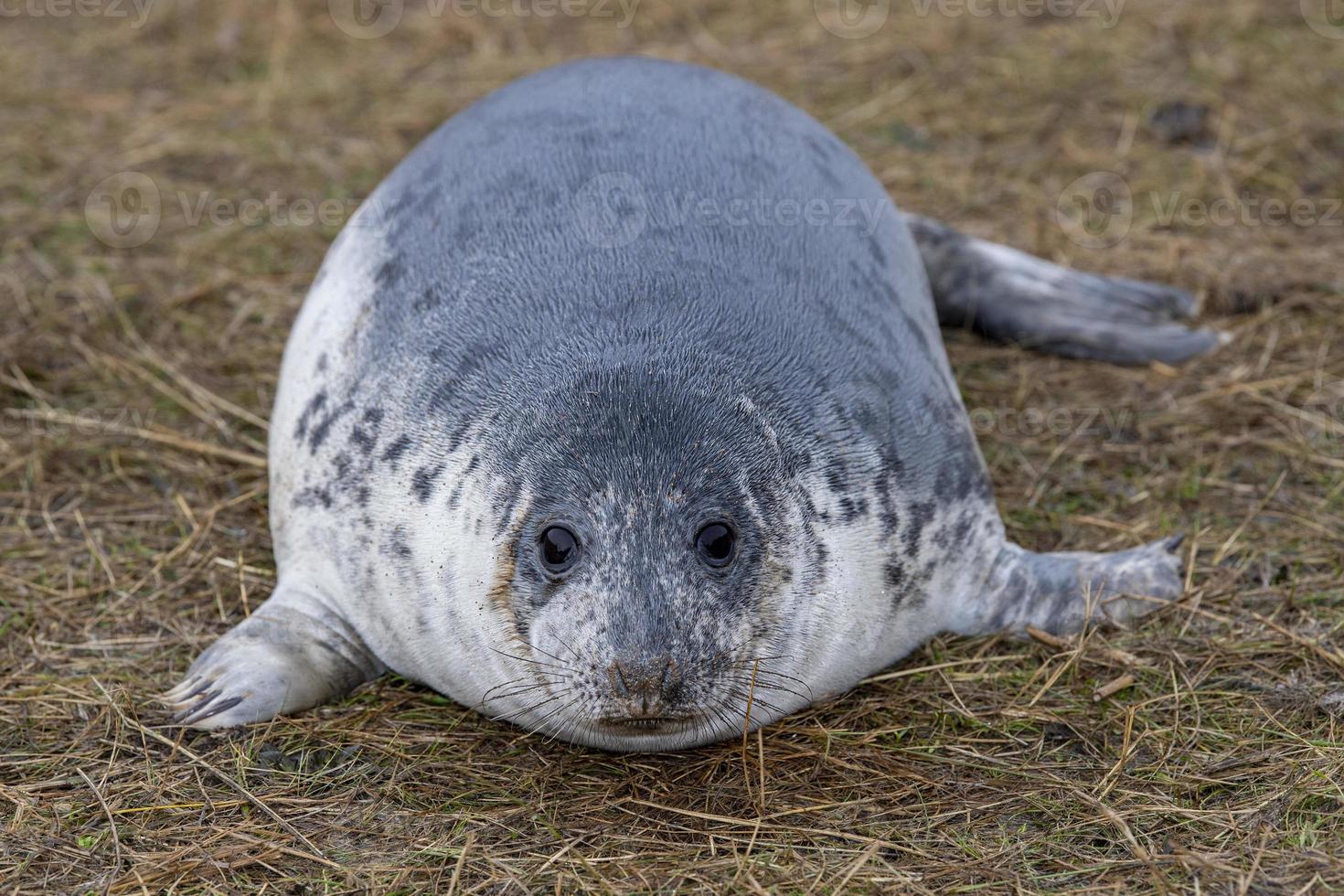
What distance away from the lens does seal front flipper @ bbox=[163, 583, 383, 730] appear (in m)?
3.07

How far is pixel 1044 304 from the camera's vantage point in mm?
4641

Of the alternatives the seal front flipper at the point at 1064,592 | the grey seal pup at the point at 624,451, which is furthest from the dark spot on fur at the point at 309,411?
the seal front flipper at the point at 1064,592

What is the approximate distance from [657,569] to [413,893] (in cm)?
70

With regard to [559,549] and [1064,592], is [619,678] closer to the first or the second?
[559,549]

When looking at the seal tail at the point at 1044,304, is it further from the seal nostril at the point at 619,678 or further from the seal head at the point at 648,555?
the seal nostril at the point at 619,678

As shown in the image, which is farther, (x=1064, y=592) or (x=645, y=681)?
(x=1064, y=592)

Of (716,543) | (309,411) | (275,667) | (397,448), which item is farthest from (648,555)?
(309,411)

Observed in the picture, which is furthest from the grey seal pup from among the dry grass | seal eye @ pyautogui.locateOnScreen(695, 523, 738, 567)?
the dry grass

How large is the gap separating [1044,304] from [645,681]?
2550 millimetres

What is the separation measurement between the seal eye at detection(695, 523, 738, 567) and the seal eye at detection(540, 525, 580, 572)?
22 centimetres

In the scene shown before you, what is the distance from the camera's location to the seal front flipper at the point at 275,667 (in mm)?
3068

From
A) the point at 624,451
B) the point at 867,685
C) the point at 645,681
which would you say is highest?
the point at 624,451

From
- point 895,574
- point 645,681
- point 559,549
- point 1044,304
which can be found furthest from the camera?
point 1044,304

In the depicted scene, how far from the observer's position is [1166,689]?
3.12 m
